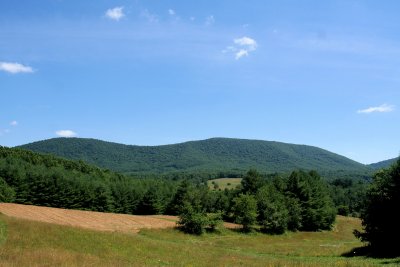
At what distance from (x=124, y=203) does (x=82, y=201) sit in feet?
38.5

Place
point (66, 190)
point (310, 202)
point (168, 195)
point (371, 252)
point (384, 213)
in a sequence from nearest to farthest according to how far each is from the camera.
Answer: point (371, 252) < point (384, 213) < point (310, 202) < point (66, 190) < point (168, 195)

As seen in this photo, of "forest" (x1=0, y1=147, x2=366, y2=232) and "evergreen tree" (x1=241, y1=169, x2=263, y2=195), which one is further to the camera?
"evergreen tree" (x1=241, y1=169, x2=263, y2=195)

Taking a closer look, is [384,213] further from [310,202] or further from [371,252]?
[310,202]

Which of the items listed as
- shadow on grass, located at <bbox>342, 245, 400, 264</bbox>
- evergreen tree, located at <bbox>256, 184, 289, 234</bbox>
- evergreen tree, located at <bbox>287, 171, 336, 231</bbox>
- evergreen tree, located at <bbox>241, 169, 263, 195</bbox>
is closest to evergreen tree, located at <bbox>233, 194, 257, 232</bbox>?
evergreen tree, located at <bbox>256, 184, 289, 234</bbox>

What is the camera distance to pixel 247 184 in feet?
325

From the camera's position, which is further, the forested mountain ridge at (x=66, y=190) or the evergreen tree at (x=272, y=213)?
the forested mountain ridge at (x=66, y=190)

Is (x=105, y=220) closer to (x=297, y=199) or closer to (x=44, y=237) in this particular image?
(x=44, y=237)

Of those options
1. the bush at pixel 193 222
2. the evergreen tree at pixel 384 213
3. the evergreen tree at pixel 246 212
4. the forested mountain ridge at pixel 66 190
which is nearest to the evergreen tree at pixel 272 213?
the evergreen tree at pixel 246 212

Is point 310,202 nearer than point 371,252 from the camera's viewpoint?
No

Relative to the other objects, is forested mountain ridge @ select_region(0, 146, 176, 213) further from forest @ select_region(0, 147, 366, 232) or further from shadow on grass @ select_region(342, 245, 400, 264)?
shadow on grass @ select_region(342, 245, 400, 264)

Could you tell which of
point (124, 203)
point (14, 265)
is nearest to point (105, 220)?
point (124, 203)

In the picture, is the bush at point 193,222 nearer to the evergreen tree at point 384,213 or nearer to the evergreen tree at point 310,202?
the evergreen tree at point 310,202

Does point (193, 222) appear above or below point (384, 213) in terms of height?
below

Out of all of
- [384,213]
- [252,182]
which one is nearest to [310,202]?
[252,182]
